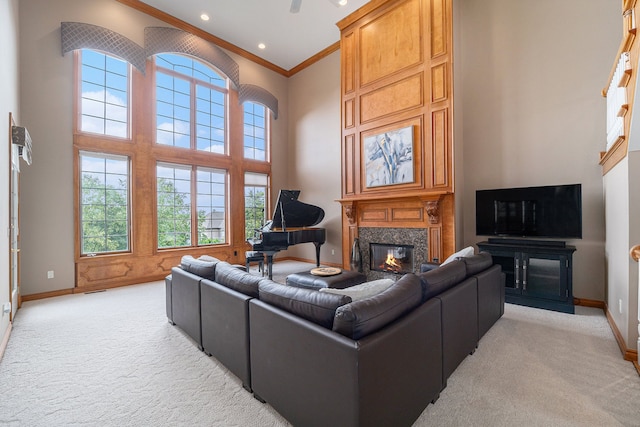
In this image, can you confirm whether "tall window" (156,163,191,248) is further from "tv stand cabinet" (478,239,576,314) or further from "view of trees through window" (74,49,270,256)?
"tv stand cabinet" (478,239,576,314)

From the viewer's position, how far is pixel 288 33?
19.8 ft

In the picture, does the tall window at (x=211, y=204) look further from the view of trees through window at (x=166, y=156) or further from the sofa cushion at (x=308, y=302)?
the sofa cushion at (x=308, y=302)

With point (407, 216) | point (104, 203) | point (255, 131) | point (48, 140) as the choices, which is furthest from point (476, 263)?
point (48, 140)

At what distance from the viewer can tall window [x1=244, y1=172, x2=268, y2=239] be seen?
683cm

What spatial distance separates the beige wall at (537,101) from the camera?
11.8 feet

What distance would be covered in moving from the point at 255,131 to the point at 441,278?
617 cm

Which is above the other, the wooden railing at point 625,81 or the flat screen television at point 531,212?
the wooden railing at point 625,81

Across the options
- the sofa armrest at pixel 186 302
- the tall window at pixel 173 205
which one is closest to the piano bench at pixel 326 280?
the sofa armrest at pixel 186 302

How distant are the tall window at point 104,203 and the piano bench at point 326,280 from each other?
3.54 meters

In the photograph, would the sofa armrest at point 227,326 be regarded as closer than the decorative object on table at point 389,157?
Yes

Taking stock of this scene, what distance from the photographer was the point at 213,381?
210 cm

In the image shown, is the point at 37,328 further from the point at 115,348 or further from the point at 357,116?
the point at 357,116

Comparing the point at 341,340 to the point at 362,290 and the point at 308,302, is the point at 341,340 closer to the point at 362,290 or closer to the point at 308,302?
the point at 308,302

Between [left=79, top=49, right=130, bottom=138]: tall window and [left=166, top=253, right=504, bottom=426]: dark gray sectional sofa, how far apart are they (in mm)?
4142
